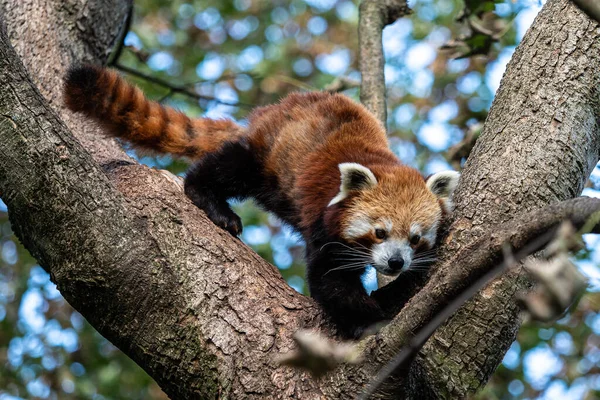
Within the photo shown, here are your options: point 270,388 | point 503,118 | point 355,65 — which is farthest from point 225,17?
point 270,388

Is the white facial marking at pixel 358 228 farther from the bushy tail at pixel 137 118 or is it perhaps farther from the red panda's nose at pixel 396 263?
the bushy tail at pixel 137 118

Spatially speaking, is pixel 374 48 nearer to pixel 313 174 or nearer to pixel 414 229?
pixel 313 174

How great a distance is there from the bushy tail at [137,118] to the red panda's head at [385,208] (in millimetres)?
1166

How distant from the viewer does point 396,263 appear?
3658 mm

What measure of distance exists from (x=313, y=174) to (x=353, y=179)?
32 cm

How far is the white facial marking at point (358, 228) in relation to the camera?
3.94 m

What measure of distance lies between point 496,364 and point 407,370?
1.52 feet

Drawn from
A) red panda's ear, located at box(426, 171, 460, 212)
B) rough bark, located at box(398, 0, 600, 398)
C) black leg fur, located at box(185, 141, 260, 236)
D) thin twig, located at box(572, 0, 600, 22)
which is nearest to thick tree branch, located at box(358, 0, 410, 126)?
red panda's ear, located at box(426, 171, 460, 212)

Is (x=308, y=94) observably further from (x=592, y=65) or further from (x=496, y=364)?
(x=496, y=364)

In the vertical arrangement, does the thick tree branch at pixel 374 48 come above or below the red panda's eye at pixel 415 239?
above

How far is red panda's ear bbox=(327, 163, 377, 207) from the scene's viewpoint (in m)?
3.88

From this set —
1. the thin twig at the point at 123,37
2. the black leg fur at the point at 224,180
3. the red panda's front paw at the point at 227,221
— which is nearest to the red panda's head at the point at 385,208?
the red panda's front paw at the point at 227,221

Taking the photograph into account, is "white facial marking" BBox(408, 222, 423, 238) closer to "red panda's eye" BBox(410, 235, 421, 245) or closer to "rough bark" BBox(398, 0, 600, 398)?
"red panda's eye" BBox(410, 235, 421, 245)

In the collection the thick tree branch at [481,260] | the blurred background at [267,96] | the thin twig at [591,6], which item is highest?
the thin twig at [591,6]
